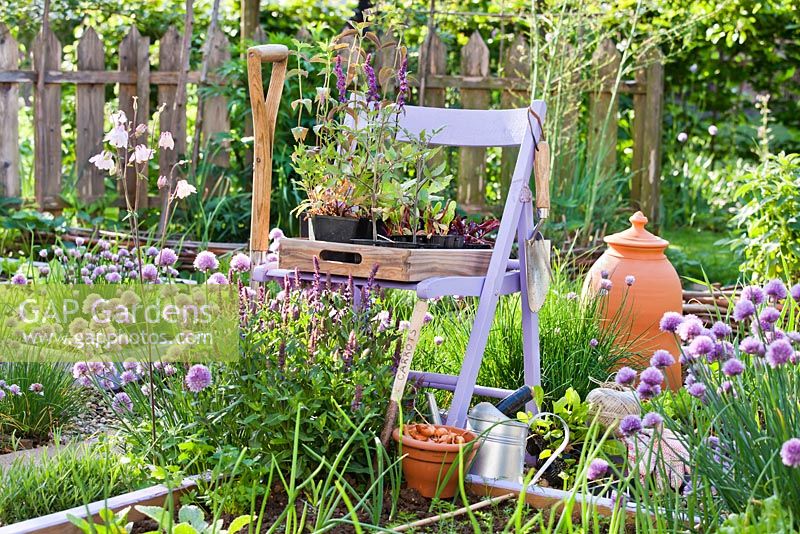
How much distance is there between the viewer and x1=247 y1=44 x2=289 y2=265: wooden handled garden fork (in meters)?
2.93

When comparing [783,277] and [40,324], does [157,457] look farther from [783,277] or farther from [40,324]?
[783,277]

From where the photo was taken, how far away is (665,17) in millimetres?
7633

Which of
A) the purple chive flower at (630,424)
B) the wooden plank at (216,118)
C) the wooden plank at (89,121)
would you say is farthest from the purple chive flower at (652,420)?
the wooden plank at (89,121)

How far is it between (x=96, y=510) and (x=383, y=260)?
3.23 feet

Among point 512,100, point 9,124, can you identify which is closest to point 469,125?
point 512,100

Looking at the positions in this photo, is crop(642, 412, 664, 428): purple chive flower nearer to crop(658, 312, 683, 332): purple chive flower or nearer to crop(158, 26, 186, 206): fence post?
crop(658, 312, 683, 332): purple chive flower

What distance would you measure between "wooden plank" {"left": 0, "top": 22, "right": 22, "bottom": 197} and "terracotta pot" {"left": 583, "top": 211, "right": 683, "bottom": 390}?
4.59 m

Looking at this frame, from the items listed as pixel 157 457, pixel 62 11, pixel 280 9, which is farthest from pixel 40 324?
pixel 62 11

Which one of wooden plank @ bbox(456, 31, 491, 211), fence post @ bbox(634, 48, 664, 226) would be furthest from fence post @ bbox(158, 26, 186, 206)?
fence post @ bbox(634, 48, 664, 226)

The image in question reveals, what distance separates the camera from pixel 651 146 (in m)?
7.11

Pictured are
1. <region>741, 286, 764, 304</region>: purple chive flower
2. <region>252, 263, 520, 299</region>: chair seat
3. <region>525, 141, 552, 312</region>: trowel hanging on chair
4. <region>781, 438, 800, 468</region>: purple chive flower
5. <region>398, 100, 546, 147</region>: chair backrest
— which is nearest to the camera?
<region>781, 438, 800, 468</region>: purple chive flower

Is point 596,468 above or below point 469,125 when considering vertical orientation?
below

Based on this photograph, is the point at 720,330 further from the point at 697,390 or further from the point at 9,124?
the point at 9,124

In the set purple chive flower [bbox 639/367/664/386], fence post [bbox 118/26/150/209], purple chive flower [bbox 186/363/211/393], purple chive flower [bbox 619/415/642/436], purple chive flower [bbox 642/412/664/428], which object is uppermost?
fence post [bbox 118/26/150/209]
